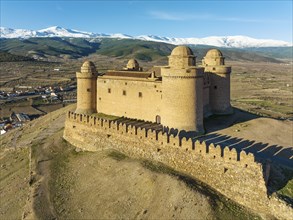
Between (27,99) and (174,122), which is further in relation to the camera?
(27,99)

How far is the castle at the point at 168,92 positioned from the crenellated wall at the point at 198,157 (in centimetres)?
457

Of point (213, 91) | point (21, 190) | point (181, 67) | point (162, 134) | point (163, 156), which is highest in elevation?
point (181, 67)

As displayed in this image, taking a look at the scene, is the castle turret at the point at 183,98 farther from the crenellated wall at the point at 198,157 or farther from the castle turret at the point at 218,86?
the castle turret at the point at 218,86

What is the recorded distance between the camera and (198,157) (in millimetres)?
21312

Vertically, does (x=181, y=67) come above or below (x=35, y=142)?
above

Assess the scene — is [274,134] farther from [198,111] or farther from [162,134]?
[162,134]

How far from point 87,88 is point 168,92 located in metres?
12.5

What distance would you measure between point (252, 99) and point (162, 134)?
6293 cm

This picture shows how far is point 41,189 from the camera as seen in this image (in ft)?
77.7

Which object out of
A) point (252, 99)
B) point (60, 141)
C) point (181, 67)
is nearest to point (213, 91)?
point (181, 67)

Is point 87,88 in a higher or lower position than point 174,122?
higher

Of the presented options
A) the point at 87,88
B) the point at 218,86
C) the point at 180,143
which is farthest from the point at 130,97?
the point at 180,143

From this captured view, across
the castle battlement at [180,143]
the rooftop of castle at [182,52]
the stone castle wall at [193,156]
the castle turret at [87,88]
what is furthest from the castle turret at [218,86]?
the stone castle wall at [193,156]

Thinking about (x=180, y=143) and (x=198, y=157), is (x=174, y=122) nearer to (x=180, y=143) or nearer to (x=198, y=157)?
(x=180, y=143)
